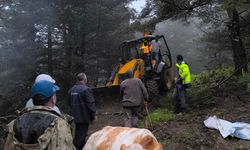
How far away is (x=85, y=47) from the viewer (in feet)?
77.4

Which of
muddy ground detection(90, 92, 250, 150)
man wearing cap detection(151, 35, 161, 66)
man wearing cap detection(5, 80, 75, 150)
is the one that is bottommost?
muddy ground detection(90, 92, 250, 150)

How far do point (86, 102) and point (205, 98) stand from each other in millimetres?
6369

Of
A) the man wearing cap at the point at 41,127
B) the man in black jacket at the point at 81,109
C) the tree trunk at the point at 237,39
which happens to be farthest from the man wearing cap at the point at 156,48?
the man wearing cap at the point at 41,127

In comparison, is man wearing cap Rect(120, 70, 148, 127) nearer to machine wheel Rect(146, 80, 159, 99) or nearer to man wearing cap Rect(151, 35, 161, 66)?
machine wheel Rect(146, 80, 159, 99)

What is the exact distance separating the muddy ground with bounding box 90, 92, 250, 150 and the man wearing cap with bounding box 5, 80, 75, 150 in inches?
215

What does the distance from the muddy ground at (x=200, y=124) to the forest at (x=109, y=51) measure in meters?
0.02

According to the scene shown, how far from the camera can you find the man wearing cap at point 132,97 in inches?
375

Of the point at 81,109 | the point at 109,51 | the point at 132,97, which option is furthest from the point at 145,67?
the point at 109,51

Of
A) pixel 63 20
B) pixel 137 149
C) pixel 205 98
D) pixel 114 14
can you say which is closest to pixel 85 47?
pixel 114 14

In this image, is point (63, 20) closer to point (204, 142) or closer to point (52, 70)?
point (52, 70)

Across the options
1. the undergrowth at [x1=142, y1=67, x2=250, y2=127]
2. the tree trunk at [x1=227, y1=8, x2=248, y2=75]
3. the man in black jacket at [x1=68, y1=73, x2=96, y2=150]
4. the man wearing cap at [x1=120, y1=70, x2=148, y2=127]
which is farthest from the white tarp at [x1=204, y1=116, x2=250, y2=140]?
the tree trunk at [x1=227, y1=8, x2=248, y2=75]

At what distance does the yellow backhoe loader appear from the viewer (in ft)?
47.0

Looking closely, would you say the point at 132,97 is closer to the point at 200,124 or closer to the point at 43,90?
the point at 200,124

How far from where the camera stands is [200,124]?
9.92m
